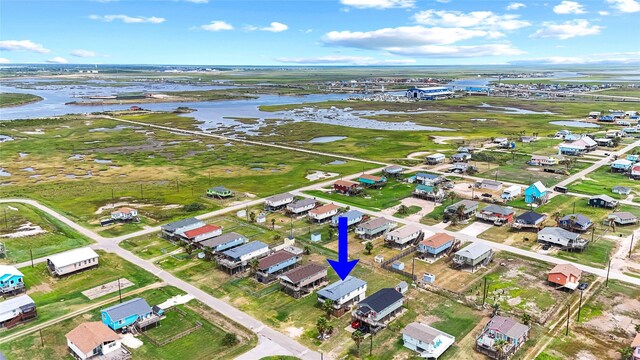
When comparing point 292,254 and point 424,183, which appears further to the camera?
point 424,183

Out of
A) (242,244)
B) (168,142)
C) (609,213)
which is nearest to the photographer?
(242,244)

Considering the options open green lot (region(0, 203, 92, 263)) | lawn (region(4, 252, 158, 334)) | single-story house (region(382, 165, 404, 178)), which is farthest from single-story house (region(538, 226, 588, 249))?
open green lot (region(0, 203, 92, 263))

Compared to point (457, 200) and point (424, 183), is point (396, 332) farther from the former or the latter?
point (424, 183)

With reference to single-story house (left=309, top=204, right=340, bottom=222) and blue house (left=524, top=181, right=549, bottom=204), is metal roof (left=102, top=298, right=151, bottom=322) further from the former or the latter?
blue house (left=524, top=181, right=549, bottom=204)

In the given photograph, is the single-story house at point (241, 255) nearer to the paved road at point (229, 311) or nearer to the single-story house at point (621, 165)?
the paved road at point (229, 311)

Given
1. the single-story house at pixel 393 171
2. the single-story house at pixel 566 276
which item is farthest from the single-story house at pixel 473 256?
the single-story house at pixel 393 171

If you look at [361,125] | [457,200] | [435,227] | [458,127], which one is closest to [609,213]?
[457,200]
